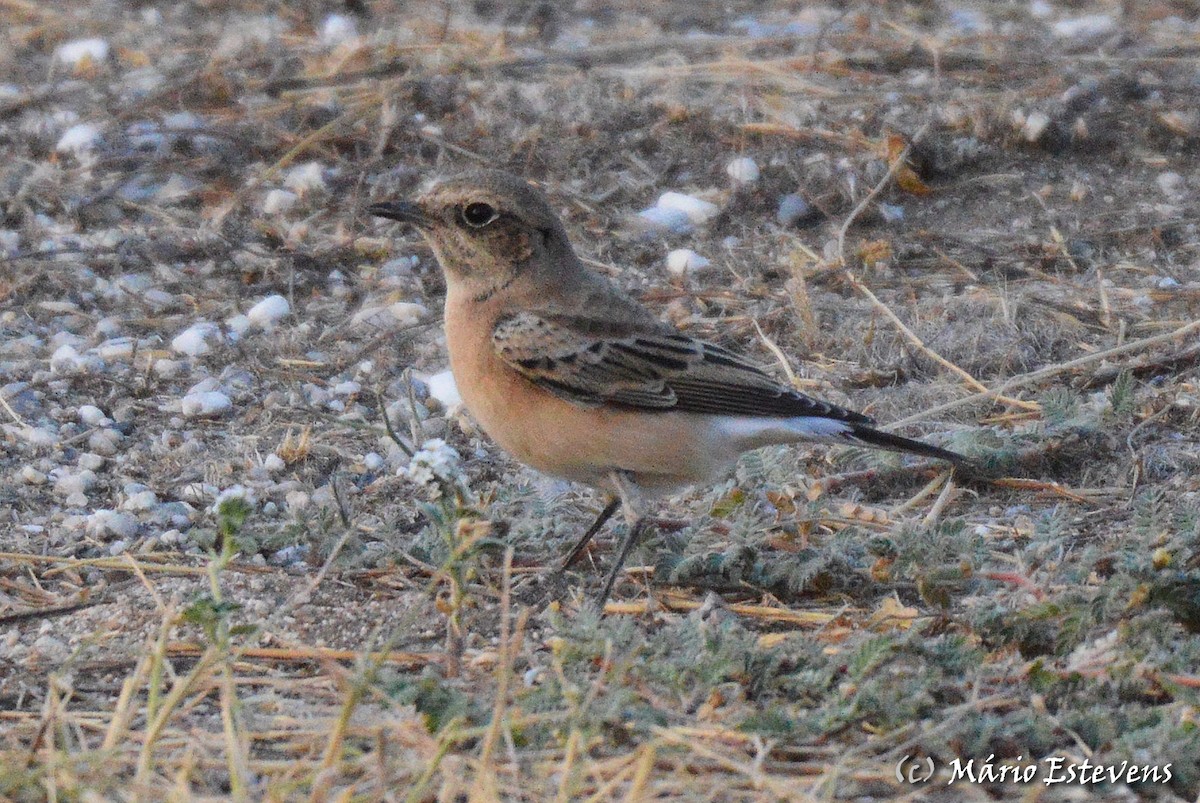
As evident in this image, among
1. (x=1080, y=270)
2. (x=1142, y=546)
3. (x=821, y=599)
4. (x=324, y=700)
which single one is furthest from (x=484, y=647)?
(x=1080, y=270)

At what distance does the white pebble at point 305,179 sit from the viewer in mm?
8391

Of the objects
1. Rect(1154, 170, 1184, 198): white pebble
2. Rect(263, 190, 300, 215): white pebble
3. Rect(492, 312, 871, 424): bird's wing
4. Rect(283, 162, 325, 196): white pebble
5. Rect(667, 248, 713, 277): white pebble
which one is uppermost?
Rect(492, 312, 871, 424): bird's wing

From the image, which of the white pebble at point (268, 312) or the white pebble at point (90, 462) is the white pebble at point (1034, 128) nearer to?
the white pebble at point (268, 312)

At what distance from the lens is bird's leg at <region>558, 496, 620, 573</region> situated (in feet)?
18.0

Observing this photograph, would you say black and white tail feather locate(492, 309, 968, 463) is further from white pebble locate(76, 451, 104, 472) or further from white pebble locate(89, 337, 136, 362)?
white pebble locate(89, 337, 136, 362)

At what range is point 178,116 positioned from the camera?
904 cm

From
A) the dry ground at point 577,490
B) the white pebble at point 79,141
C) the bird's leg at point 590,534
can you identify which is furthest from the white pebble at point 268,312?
the bird's leg at point 590,534

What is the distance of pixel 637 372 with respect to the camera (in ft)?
18.7

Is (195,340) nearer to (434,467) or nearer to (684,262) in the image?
(684,262)

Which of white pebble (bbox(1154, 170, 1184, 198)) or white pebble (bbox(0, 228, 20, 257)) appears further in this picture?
white pebble (bbox(1154, 170, 1184, 198))

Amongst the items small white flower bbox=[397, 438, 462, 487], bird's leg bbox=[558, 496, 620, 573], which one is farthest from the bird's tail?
small white flower bbox=[397, 438, 462, 487]

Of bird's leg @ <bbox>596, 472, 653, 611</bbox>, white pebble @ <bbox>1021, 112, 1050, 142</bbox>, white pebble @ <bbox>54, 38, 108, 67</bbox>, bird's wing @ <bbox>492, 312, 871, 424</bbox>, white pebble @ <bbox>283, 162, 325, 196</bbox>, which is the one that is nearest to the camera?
bird's leg @ <bbox>596, 472, 653, 611</bbox>

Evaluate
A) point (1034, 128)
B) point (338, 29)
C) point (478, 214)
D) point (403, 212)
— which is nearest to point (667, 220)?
point (1034, 128)

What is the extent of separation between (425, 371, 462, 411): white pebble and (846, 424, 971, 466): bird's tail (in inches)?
73.1
